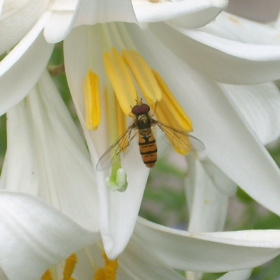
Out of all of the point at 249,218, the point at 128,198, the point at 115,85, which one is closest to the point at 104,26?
the point at 115,85

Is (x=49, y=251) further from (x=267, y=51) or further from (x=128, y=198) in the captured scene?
(x=267, y=51)

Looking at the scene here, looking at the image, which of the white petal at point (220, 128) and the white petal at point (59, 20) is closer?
the white petal at point (59, 20)

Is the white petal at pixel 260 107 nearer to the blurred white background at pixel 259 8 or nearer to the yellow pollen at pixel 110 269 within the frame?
the yellow pollen at pixel 110 269

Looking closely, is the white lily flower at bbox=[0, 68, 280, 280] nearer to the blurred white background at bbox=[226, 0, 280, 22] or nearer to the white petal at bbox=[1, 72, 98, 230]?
the white petal at bbox=[1, 72, 98, 230]

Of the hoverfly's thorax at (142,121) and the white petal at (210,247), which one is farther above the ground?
the hoverfly's thorax at (142,121)

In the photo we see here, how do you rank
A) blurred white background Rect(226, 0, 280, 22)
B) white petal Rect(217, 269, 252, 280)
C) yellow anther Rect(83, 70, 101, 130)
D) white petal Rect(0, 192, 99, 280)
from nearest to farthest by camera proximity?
white petal Rect(0, 192, 99, 280)
yellow anther Rect(83, 70, 101, 130)
white petal Rect(217, 269, 252, 280)
blurred white background Rect(226, 0, 280, 22)

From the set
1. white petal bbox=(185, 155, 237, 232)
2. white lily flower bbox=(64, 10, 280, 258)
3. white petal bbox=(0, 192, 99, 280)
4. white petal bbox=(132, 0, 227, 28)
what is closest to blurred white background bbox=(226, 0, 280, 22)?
white petal bbox=(185, 155, 237, 232)

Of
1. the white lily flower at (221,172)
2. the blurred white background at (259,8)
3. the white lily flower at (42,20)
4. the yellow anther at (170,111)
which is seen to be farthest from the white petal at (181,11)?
the blurred white background at (259,8)

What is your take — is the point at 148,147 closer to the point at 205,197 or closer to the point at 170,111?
the point at 170,111
